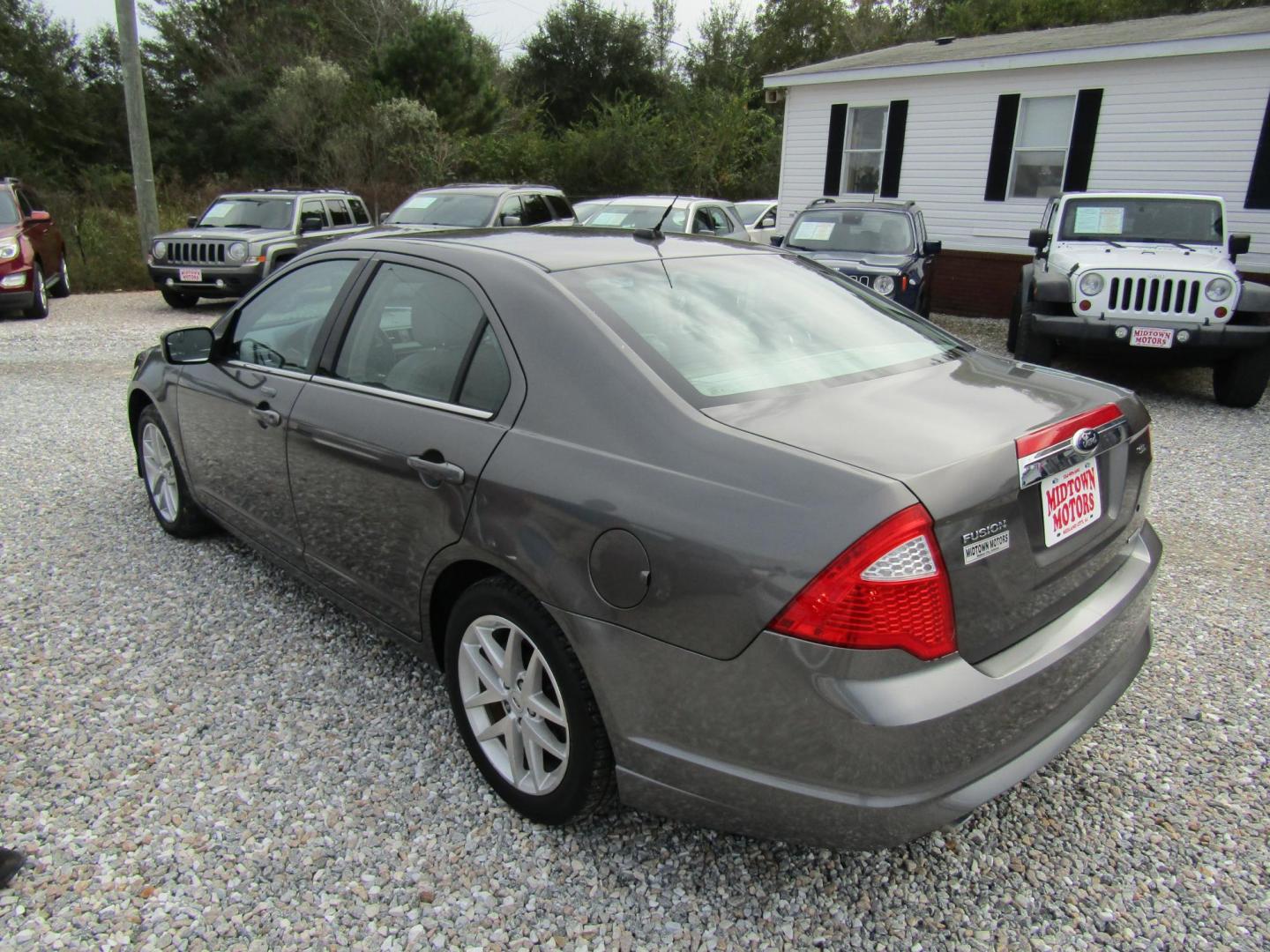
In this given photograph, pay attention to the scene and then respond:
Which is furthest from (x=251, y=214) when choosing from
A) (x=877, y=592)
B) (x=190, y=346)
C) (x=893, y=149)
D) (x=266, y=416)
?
(x=877, y=592)

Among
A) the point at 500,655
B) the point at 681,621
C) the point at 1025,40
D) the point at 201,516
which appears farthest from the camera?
the point at 1025,40

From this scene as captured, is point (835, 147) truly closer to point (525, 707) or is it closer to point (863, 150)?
point (863, 150)

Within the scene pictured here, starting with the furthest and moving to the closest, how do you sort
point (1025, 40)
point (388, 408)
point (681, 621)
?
point (1025, 40) → point (388, 408) → point (681, 621)

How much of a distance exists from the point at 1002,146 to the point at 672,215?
5.37 m

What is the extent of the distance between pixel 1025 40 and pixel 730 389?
14.5 metres

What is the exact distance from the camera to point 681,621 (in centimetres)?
187

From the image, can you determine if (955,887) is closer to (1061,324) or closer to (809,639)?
(809,639)

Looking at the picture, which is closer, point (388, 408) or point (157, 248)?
point (388, 408)

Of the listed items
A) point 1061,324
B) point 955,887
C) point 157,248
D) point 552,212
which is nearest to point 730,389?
point 955,887

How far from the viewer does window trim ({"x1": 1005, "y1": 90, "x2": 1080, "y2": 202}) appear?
1243 centimetres

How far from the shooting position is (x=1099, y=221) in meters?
8.85

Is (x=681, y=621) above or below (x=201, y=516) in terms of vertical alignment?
above

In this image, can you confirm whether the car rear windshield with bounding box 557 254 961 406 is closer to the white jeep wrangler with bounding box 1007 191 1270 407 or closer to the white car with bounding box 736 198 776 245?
the white jeep wrangler with bounding box 1007 191 1270 407

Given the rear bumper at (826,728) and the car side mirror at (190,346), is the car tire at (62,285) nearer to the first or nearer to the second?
the car side mirror at (190,346)
